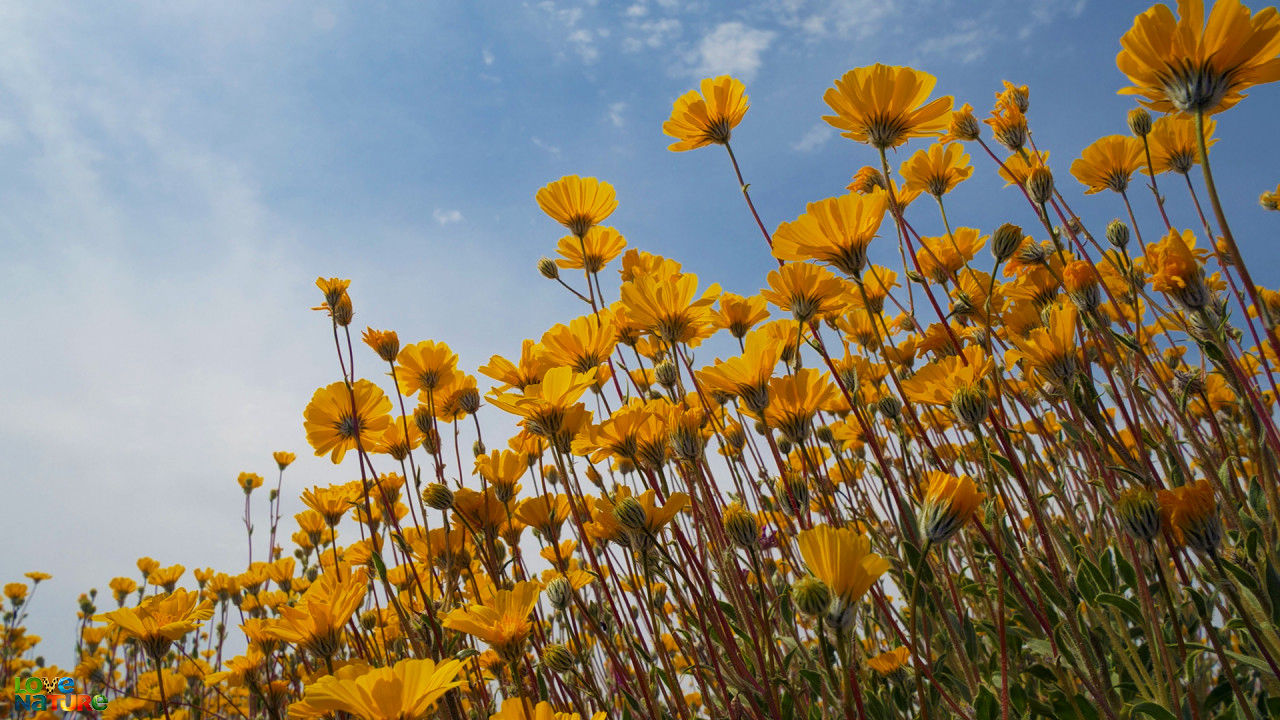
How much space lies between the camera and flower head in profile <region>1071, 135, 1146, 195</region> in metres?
2.42

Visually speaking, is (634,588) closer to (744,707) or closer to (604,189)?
(744,707)

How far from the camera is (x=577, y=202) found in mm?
2582

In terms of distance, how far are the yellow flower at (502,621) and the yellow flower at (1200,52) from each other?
1712mm

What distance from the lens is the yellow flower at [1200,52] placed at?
3.40ft

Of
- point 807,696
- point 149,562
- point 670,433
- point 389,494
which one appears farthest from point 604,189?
point 149,562

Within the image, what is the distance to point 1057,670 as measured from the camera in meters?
1.41

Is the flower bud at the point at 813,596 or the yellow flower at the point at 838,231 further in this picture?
the yellow flower at the point at 838,231

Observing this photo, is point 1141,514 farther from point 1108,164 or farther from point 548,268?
point 548,268

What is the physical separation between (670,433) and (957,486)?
32.6 inches

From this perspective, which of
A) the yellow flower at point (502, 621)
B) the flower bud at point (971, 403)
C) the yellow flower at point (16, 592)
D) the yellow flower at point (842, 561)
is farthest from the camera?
the yellow flower at point (16, 592)

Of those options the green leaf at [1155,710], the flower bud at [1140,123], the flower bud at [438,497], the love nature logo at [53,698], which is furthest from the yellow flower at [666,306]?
the love nature logo at [53,698]

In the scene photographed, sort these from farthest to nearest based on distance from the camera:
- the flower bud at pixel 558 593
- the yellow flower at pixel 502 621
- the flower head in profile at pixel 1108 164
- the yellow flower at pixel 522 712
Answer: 1. the flower head in profile at pixel 1108 164
2. the flower bud at pixel 558 593
3. the yellow flower at pixel 502 621
4. the yellow flower at pixel 522 712

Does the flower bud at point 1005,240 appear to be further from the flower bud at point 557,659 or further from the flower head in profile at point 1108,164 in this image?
the flower bud at point 557,659

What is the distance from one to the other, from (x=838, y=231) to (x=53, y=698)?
500 centimetres
